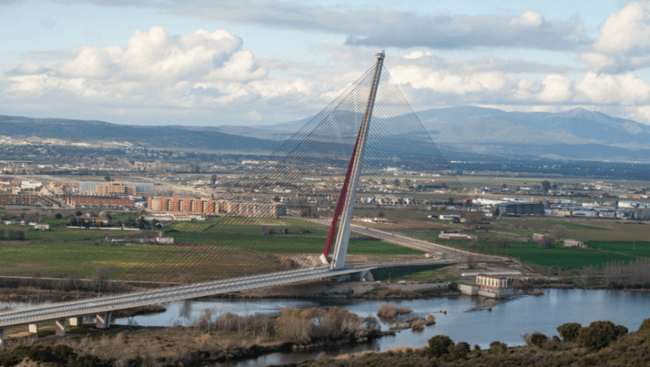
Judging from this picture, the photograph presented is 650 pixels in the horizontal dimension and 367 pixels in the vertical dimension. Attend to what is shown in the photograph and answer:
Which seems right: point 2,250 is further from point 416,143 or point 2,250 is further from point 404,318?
point 416,143

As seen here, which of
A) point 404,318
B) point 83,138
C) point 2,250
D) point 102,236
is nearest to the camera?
point 404,318

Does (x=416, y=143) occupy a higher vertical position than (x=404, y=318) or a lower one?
higher

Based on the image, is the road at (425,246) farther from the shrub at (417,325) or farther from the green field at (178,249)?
the shrub at (417,325)

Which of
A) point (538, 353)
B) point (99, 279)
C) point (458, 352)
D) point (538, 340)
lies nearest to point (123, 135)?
point (99, 279)

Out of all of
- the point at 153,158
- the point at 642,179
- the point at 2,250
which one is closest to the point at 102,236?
the point at 2,250

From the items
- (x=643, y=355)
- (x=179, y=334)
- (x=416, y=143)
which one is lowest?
(x=179, y=334)

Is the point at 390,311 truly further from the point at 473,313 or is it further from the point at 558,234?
the point at 558,234

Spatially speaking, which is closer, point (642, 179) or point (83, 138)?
point (642, 179)

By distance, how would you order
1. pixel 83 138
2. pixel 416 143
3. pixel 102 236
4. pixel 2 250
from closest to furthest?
pixel 2 250, pixel 102 236, pixel 416 143, pixel 83 138
